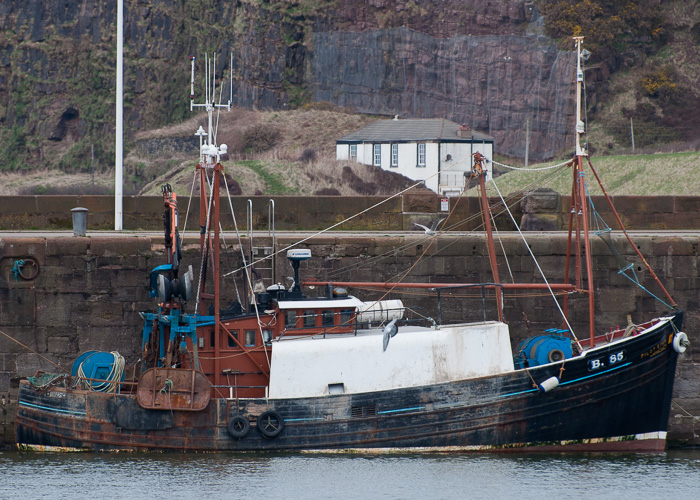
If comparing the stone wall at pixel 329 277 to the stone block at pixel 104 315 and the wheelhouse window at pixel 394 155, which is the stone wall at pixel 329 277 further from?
the wheelhouse window at pixel 394 155

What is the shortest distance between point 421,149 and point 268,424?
112ft

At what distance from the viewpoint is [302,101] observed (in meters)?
68.0

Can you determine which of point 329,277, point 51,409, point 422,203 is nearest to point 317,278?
point 329,277

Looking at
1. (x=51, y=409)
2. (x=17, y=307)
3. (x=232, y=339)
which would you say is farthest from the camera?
(x=17, y=307)

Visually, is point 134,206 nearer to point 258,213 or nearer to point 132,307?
point 258,213

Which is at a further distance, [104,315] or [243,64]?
[243,64]

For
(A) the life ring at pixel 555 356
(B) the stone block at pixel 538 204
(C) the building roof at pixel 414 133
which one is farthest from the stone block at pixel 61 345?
(C) the building roof at pixel 414 133

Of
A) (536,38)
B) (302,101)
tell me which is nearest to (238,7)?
(302,101)

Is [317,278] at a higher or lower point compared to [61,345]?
higher

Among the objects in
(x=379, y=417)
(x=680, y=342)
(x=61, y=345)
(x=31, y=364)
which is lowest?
(x=379, y=417)

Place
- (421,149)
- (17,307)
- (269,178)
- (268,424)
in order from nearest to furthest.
→ (268,424) → (17,307) → (269,178) → (421,149)

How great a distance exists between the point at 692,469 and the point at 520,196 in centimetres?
818

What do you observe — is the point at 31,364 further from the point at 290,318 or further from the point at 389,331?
the point at 389,331

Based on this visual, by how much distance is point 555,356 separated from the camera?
1730 cm
